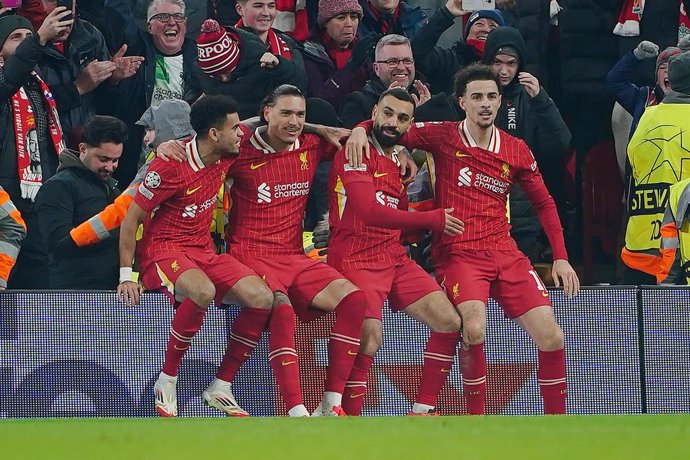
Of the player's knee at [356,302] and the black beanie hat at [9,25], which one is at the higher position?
the black beanie hat at [9,25]

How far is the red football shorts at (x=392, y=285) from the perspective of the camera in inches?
328

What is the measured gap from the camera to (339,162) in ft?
27.9

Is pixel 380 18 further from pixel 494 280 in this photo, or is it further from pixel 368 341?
pixel 368 341

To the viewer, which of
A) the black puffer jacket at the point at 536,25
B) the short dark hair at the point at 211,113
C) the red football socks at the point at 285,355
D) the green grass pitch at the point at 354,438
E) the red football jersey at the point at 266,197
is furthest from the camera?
the black puffer jacket at the point at 536,25

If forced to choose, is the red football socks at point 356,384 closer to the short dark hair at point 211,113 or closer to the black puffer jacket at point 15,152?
the short dark hair at point 211,113

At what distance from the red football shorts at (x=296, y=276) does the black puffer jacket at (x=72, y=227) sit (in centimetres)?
100

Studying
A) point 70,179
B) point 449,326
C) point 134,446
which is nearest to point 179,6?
point 70,179

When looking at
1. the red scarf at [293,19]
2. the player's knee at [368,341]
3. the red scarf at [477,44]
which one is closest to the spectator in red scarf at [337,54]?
the red scarf at [293,19]

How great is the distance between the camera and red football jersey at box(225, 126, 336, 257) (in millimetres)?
8492

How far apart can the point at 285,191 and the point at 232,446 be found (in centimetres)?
175

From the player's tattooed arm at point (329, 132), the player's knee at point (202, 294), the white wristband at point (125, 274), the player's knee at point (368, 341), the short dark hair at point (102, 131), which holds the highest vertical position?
the short dark hair at point (102, 131)

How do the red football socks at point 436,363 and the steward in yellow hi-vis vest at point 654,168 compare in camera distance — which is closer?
the red football socks at point 436,363

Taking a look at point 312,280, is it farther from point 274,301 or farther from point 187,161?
point 187,161

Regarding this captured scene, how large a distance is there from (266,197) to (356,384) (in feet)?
3.69
